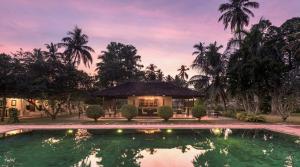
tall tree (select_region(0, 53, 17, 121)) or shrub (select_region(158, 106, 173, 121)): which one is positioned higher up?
tall tree (select_region(0, 53, 17, 121))

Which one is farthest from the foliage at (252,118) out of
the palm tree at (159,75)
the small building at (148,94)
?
the palm tree at (159,75)

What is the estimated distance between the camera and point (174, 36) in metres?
33.2

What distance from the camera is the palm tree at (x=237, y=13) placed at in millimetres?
42156

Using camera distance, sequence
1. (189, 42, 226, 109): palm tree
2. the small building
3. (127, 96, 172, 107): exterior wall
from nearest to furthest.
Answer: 1. the small building
2. (127, 96, 172, 107): exterior wall
3. (189, 42, 226, 109): palm tree

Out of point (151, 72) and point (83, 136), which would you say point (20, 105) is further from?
point (151, 72)

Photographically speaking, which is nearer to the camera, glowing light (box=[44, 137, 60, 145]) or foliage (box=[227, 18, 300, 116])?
glowing light (box=[44, 137, 60, 145])

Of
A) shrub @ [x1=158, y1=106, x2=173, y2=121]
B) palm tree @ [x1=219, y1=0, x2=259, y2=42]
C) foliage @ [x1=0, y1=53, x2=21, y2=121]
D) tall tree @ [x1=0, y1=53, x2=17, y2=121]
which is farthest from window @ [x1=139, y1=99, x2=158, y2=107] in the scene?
palm tree @ [x1=219, y1=0, x2=259, y2=42]

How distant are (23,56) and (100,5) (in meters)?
11.7

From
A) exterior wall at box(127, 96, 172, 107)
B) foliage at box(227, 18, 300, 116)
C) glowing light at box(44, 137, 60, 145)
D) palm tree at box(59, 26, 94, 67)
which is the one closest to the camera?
glowing light at box(44, 137, 60, 145)

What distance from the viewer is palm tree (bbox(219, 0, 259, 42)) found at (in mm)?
42156

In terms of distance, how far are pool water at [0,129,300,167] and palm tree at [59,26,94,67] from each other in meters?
31.8

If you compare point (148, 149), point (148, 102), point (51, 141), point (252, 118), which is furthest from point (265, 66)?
point (51, 141)

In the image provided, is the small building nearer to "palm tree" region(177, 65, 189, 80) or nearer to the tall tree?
the tall tree

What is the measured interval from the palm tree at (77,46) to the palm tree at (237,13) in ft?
71.4
